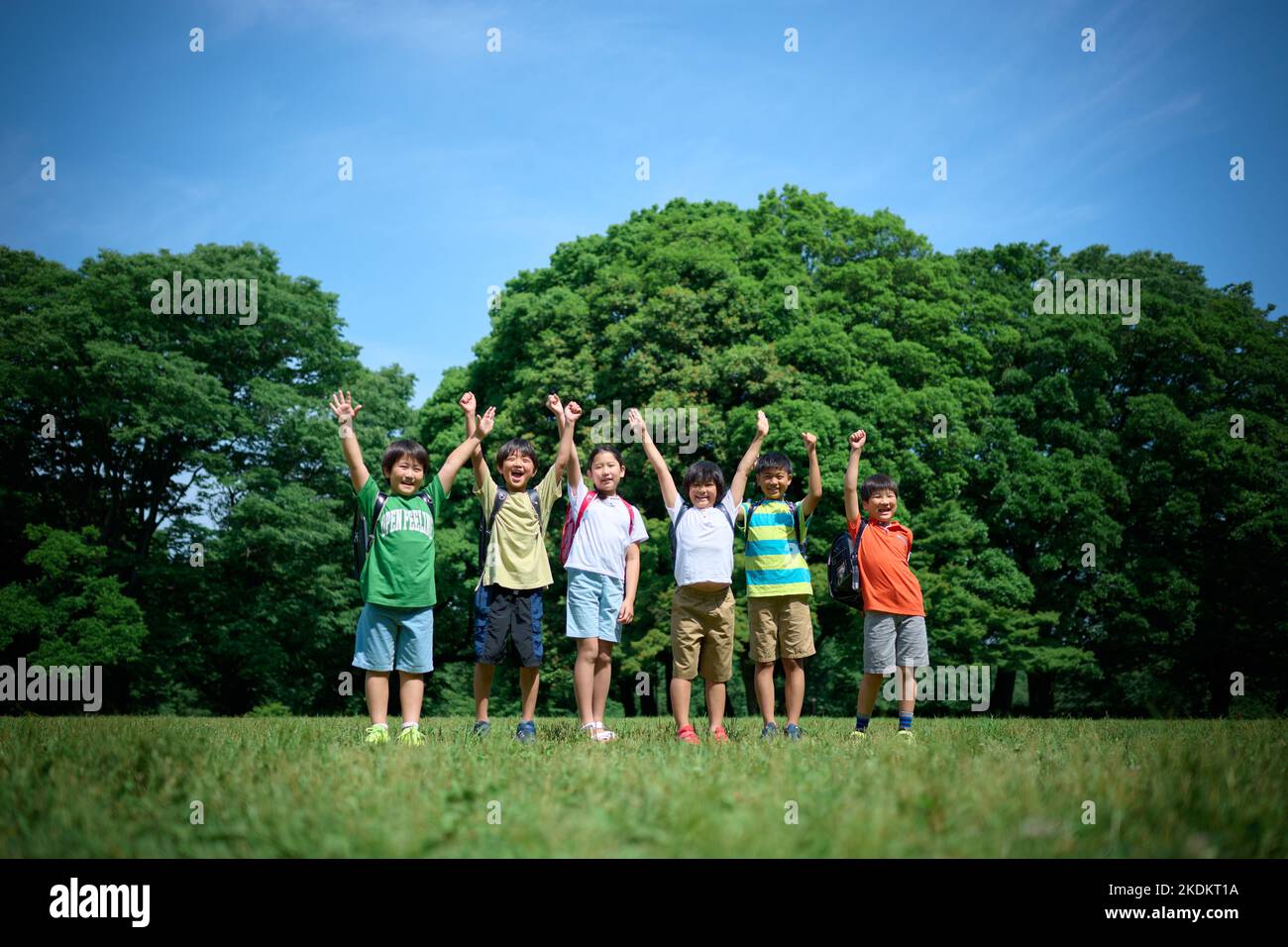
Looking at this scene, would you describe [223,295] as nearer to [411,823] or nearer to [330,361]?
[330,361]

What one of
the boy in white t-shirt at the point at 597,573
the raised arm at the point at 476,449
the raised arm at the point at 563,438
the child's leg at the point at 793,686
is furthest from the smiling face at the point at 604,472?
the child's leg at the point at 793,686

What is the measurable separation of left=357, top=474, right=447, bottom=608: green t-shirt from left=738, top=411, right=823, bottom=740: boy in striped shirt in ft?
8.61

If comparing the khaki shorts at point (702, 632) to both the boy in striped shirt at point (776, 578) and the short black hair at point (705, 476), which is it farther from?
the short black hair at point (705, 476)

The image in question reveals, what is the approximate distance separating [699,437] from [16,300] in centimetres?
2084

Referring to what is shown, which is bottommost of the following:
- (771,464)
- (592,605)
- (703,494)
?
(592,605)

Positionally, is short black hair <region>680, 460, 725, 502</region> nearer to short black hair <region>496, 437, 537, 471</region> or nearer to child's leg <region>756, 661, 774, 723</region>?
short black hair <region>496, 437, 537, 471</region>

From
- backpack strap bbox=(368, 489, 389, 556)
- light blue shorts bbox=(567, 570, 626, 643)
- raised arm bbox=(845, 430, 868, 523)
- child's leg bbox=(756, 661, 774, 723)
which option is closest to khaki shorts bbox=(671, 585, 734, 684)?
child's leg bbox=(756, 661, 774, 723)

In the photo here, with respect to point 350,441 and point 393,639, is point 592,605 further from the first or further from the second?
point 350,441

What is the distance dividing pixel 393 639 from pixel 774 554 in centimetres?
311

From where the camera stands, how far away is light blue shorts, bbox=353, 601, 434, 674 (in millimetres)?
6227

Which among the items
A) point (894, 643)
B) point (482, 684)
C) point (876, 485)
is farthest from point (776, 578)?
point (482, 684)

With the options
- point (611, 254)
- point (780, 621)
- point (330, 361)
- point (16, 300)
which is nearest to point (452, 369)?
point (330, 361)

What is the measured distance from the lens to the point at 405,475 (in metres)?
6.54

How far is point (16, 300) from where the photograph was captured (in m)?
25.3
